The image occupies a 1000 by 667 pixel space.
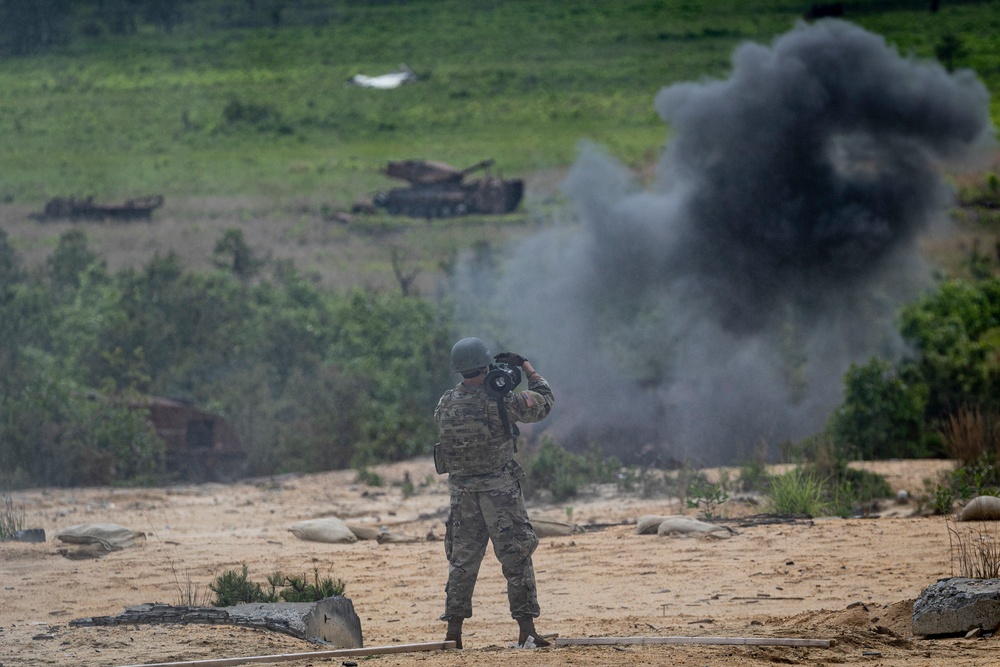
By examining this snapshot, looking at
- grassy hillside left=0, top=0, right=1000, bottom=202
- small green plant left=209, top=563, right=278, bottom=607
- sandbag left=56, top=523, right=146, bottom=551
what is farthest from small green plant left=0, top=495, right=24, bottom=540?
grassy hillside left=0, top=0, right=1000, bottom=202

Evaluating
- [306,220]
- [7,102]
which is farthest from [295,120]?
[306,220]

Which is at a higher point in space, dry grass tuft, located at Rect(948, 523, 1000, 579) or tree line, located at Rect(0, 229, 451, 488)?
tree line, located at Rect(0, 229, 451, 488)

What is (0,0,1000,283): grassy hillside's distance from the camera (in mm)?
30906

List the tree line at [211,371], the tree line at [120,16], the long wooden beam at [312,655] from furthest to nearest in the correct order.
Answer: the tree line at [120,16]
the tree line at [211,371]
the long wooden beam at [312,655]

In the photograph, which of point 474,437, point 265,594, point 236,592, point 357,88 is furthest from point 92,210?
point 474,437

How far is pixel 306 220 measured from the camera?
30.1 m

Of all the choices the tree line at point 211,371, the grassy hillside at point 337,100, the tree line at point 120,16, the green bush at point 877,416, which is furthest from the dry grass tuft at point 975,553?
the grassy hillside at point 337,100

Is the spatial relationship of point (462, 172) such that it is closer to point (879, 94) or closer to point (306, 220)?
point (306, 220)

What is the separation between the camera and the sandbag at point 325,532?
9125 millimetres

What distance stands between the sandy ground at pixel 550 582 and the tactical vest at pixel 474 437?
84cm

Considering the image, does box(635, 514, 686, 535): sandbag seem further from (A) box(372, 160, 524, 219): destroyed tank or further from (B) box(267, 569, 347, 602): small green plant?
(A) box(372, 160, 524, 219): destroyed tank

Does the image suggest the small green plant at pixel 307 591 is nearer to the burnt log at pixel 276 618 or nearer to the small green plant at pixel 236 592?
the small green plant at pixel 236 592

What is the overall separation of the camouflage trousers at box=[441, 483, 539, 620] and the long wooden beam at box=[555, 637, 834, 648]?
23cm

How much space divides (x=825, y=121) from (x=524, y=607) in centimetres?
1211
